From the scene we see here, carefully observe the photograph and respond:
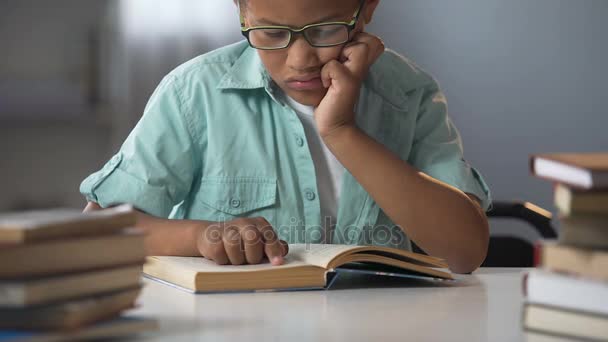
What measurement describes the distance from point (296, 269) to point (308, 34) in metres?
0.46

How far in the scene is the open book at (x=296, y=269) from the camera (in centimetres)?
112

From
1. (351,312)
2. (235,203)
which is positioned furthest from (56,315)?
(235,203)

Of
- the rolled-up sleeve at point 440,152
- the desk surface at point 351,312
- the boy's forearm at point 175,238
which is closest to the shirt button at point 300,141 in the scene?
the rolled-up sleeve at point 440,152

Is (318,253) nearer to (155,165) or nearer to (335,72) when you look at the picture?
(335,72)

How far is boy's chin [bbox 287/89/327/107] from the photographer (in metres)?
1.53

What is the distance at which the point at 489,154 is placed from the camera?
355 cm

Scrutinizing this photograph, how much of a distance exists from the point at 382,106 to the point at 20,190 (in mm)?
1992

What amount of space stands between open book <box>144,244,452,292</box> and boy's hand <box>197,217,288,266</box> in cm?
2

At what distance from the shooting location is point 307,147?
164 cm

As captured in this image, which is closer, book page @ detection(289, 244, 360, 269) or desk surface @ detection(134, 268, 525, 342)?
desk surface @ detection(134, 268, 525, 342)

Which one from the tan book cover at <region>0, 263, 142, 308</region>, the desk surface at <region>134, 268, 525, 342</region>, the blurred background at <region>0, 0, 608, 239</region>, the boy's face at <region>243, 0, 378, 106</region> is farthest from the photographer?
the blurred background at <region>0, 0, 608, 239</region>

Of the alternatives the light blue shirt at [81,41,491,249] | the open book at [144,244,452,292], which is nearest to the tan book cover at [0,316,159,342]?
the open book at [144,244,452,292]

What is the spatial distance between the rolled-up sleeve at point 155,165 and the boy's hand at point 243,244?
1.13 feet

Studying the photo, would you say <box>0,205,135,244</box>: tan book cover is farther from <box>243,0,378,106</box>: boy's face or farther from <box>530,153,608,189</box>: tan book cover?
<box>243,0,378,106</box>: boy's face
